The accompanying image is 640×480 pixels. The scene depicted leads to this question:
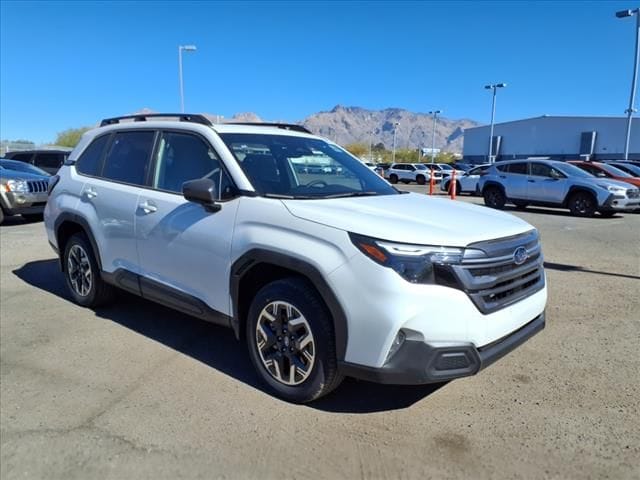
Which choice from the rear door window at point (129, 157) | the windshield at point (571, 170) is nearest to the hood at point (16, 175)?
the rear door window at point (129, 157)

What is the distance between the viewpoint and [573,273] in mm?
6660

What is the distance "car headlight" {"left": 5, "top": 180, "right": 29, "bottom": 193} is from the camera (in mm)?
11078

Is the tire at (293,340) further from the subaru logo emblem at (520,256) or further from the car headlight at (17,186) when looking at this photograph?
the car headlight at (17,186)

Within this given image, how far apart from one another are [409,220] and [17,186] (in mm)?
11124

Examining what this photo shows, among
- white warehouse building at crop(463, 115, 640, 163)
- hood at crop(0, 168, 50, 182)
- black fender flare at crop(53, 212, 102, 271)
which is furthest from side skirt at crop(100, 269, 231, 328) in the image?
white warehouse building at crop(463, 115, 640, 163)

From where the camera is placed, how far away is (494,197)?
52.7 ft

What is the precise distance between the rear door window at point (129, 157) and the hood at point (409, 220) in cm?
176

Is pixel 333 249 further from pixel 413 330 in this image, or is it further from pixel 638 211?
pixel 638 211

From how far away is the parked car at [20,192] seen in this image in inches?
437

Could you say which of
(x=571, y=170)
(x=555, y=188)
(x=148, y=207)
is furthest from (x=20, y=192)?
(x=571, y=170)

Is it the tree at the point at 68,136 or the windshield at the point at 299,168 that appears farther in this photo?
the tree at the point at 68,136

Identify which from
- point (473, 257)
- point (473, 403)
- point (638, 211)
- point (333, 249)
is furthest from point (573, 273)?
point (638, 211)

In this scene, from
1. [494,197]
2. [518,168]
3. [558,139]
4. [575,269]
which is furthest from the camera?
[558,139]

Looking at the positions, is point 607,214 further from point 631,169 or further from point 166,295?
point 166,295
